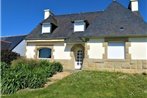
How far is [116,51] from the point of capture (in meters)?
16.9

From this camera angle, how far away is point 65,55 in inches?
826

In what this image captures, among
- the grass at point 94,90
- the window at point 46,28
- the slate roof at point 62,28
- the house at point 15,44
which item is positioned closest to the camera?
the grass at point 94,90

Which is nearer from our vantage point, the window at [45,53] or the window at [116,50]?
the window at [116,50]

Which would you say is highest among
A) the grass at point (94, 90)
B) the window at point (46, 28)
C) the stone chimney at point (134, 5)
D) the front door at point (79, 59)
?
the stone chimney at point (134, 5)

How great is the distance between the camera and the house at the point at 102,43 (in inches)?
647

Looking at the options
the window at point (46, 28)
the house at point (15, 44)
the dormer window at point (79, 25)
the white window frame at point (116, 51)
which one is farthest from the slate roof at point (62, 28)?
the white window frame at point (116, 51)

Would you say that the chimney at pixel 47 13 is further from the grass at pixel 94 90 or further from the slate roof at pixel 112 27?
the grass at pixel 94 90

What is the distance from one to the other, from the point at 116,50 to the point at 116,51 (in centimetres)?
8

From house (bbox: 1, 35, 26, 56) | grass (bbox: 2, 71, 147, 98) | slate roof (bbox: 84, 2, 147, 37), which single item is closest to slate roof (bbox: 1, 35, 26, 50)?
house (bbox: 1, 35, 26, 56)

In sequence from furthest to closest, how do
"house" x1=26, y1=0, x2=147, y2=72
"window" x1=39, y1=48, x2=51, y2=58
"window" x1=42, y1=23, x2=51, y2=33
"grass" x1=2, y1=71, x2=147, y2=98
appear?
"window" x1=42, y1=23, x2=51, y2=33, "window" x1=39, y1=48, x2=51, y2=58, "house" x1=26, y1=0, x2=147, y2=72, "grass" x1=2, y1=71, x2=147, y2=98

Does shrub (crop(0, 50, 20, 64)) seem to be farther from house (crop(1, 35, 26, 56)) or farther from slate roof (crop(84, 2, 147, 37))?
slate roof (crop(84, 2, 147, 37))

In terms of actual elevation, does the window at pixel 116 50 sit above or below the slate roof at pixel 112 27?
below

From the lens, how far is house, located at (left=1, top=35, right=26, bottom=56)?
2720cm

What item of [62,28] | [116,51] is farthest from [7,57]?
[116,51]
